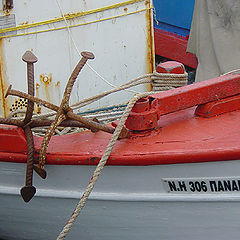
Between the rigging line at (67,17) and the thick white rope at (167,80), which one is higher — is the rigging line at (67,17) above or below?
above

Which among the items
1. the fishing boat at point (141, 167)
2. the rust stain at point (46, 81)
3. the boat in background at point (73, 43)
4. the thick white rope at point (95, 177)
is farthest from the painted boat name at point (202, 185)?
the rust stain at point (46, 81)

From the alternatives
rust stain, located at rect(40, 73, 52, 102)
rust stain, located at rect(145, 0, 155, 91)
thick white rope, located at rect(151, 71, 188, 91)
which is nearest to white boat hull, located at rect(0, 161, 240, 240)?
thick white rope, located at rect(151, 71, 188, 91)

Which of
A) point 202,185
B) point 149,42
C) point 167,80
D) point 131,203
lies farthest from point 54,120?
point 149,42

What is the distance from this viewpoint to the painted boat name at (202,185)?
2393 mm

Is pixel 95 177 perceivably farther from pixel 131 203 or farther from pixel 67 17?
pixel 67 17

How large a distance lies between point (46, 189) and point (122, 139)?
0.60 metres

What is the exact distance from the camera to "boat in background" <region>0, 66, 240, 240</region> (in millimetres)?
2391

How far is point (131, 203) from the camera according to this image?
2576 mm

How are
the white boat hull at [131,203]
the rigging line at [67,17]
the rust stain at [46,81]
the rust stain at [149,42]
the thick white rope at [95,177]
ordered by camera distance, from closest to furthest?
the thick white rope at [95,177]
the white boat hull at [131,203]
the rigging line at [67,17]
the rust stain at [46,81]
the rust stain at [149,42]

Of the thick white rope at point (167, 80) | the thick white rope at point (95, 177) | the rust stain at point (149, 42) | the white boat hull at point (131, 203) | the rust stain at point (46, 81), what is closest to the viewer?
the thick white rope at point (95, 177)

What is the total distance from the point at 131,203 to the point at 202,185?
1.49 ft

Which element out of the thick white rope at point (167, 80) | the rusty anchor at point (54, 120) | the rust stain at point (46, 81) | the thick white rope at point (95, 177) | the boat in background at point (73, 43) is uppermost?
the boat in background at point (73, 43)

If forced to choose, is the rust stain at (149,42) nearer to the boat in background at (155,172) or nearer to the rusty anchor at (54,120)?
the boat in background at (155,172)

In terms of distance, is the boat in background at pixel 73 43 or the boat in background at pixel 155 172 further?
the boat in background at pixel 73 43
